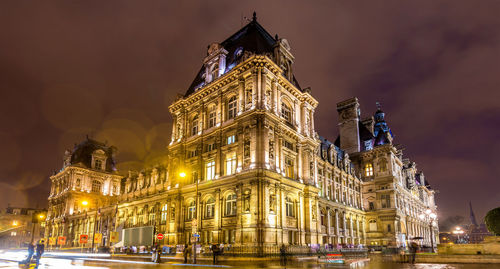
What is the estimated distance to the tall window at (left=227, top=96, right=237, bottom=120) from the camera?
133 ft

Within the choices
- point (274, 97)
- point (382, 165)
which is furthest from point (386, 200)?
point (274, 97)

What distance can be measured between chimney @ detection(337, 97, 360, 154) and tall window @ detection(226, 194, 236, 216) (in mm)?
41248

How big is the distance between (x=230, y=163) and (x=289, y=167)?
764 centimetres

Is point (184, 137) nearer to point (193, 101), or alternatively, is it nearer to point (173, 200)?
point (193, 101)

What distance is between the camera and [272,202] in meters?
34.3

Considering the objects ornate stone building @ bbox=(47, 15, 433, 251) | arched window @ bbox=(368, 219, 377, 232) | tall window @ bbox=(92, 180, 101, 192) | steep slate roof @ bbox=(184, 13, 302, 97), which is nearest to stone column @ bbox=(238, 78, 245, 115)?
ornate stone building @ bbox=(47, 15, 433, 251)

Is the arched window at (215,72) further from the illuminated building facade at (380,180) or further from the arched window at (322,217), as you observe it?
the illuminated building facade at (380,180)

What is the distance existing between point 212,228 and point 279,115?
14809 millimetres

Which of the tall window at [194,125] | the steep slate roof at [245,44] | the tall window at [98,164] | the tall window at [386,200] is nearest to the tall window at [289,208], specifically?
the tall window at [194,125]

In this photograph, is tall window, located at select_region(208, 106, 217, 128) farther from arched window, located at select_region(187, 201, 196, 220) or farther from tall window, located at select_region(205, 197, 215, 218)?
arched window, located at select_region(187, 201, 196, 220)

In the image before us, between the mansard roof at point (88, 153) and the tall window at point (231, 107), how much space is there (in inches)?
2055

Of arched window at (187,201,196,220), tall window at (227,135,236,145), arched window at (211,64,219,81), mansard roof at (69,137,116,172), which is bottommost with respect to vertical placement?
arched window at (187,201,196,220)

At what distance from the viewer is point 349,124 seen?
7331cm

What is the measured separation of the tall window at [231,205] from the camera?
3570 cm
